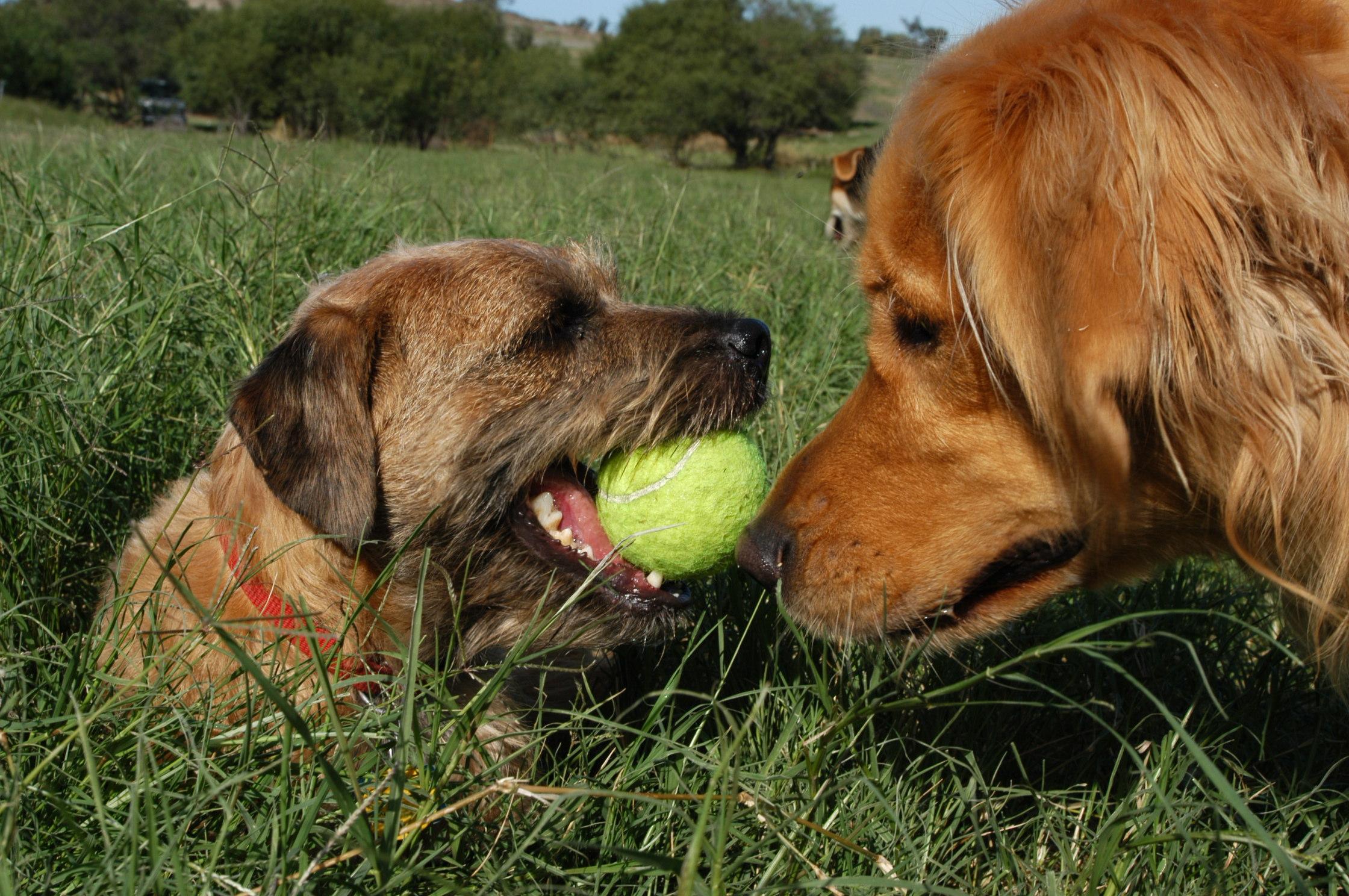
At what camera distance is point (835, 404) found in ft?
13.3

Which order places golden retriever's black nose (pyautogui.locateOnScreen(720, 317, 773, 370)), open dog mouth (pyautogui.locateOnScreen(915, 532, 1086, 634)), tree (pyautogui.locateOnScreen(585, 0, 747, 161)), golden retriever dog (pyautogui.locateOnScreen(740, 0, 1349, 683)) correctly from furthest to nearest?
tree (pyautogui.locateOnScreen(585, 0, 747, 161))
golden retriever's black nose (pyautogui.locateOnScreen(720, 317, 773, 370))
open dog mouth (pyautogui.locateOnScreen(915, 532, 1086, 634))
golden retriever dog (pyautogui.locateOnScreen(740, 0, 1349, 683))

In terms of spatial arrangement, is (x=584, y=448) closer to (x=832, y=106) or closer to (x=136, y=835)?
(x=136, y=835)

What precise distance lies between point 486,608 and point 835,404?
2.00 m

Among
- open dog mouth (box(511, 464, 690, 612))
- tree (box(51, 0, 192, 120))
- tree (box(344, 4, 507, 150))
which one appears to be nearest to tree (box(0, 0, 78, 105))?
tree (box(51, 0, 192, 120))

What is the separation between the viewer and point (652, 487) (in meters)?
2.34

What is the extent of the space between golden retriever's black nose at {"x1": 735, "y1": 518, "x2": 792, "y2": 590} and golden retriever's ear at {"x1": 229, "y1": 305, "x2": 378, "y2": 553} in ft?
2.75

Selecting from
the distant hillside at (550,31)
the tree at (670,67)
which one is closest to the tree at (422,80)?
the tree at (670,67)

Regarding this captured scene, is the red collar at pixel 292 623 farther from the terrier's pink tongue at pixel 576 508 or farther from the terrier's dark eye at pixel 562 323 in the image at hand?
the terrier's dark eye at pixel 562 323

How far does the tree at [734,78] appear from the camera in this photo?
56.6 metres

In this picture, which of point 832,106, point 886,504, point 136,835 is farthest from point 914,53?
point 832,106

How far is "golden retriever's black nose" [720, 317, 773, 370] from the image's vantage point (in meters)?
2.80

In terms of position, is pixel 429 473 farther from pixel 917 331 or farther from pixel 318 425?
pixel 917 331

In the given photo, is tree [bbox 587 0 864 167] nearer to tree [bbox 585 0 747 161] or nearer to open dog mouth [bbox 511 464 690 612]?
tree [bbox 585 0 747 161]

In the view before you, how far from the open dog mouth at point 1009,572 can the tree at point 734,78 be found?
2127 inches
